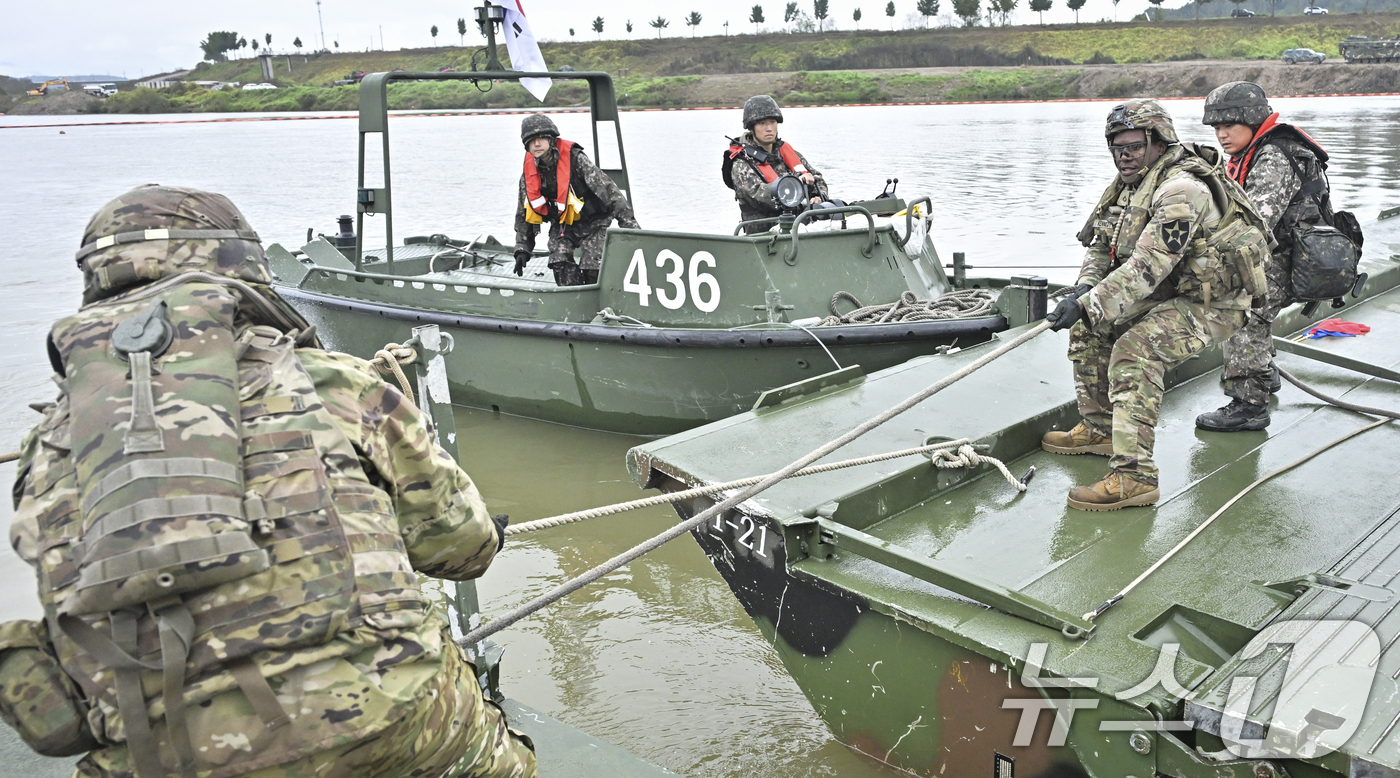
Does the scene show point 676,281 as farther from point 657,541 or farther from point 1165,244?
point 657,541

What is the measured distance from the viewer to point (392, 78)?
7074 millimetres

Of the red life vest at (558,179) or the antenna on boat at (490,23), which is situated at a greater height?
the antenna on boat at (490,23)

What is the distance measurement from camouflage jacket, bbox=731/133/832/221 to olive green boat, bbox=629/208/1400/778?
2.73m

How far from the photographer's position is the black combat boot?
4523 mm

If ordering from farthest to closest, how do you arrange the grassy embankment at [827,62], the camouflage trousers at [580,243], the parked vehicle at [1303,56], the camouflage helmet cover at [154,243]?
the grassy embankment at [827,62] < the parked vehicle at [1303,56] < the camouflage trousers at [580,243] < the camouflage helmet cover at [154,243]

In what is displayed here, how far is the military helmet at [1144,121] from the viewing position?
149 inches

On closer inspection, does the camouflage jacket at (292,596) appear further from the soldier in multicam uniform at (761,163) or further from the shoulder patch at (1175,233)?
the soldier in multicam uniform at (761,163)

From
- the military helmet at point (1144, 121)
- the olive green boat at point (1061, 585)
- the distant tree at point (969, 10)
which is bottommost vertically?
the olive green boat at point (1061, 585)

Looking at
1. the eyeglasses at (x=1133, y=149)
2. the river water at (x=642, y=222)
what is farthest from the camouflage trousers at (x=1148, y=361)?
the river water at (x=642, y=222)

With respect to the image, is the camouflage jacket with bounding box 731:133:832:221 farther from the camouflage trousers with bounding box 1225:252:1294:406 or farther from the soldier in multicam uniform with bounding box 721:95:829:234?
the camouflage trousers with bounding box 1225:252:1294:406

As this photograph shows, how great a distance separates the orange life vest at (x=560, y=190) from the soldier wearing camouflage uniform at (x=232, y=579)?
5.57 m

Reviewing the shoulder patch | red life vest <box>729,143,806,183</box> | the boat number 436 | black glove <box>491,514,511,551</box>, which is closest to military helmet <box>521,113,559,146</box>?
the boat number 436

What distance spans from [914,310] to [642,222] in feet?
32.8

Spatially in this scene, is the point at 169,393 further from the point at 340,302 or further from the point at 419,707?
the point at 340,302
